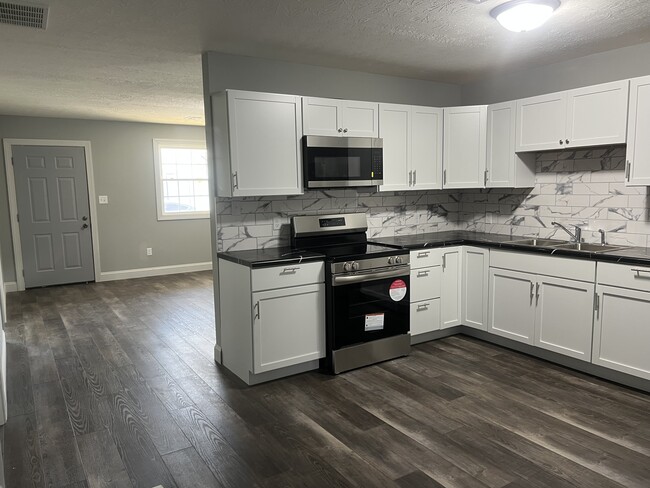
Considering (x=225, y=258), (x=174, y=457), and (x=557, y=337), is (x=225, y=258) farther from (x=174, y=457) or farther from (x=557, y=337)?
(x=557, y=337)

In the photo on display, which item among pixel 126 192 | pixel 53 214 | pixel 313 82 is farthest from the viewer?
pixel 126 192

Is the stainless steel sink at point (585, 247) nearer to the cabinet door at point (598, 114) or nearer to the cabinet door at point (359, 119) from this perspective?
the cabinet door at point (598, 114)

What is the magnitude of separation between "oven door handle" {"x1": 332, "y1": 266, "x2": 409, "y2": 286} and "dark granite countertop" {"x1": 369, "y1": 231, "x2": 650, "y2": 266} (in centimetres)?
23

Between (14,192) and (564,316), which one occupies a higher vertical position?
(14,192)

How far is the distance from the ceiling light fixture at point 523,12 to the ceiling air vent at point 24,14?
2.54 meters

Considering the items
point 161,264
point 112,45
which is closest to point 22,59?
point 112,45

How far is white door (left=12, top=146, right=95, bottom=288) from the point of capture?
6430 millimetres

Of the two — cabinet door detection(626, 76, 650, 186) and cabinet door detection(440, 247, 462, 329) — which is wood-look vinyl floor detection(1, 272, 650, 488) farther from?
cabinet door detection(626, 76, 650, 186)

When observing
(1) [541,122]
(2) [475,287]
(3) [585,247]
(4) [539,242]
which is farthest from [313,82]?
(3) [585,247]

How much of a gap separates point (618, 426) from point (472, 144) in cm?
258

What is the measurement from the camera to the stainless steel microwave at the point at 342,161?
3598mm

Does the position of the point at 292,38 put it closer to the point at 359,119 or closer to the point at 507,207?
the point at 359,119

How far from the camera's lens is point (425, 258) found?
398cm

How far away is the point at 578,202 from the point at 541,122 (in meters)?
0.74
